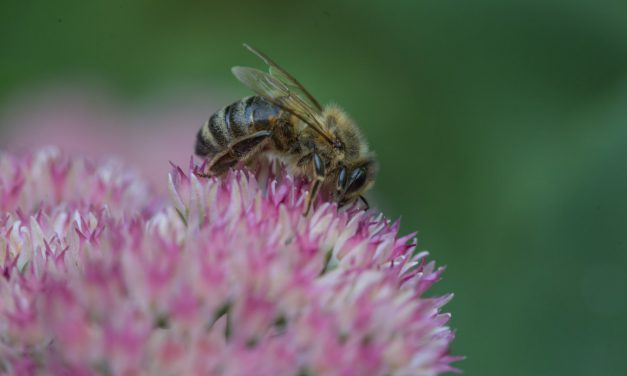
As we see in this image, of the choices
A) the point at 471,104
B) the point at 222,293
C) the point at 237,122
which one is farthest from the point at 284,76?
the point at 471,104

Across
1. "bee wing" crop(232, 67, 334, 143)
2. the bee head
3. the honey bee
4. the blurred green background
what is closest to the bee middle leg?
the honey bee

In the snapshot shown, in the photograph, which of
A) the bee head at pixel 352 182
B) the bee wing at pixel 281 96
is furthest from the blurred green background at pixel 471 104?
the bee wing at pixel 281 96

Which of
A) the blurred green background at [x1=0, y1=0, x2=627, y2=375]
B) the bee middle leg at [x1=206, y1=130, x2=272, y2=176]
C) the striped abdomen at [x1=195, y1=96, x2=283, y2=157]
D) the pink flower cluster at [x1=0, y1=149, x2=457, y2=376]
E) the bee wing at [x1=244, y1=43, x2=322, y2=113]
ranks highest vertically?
the blurred green background at [x1=0, y1=0, x2=627, y2=375]

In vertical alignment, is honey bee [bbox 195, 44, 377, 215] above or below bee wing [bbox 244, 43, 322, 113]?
below

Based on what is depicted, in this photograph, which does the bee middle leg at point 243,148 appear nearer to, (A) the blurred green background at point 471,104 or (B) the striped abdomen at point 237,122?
(B) the striped abdomen at point 237,122

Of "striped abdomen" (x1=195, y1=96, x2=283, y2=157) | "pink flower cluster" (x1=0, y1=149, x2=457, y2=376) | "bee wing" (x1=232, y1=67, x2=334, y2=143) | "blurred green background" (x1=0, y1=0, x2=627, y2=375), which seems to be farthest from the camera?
"blurred green background" (x1=0, y1=0, x2=627, y2=375)

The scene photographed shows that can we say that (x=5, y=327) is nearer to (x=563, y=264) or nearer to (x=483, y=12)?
(x=563, y=264)

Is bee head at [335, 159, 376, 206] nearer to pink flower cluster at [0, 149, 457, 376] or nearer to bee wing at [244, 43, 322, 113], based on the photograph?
pink flower cluster at [0, 149, 457, 376]
